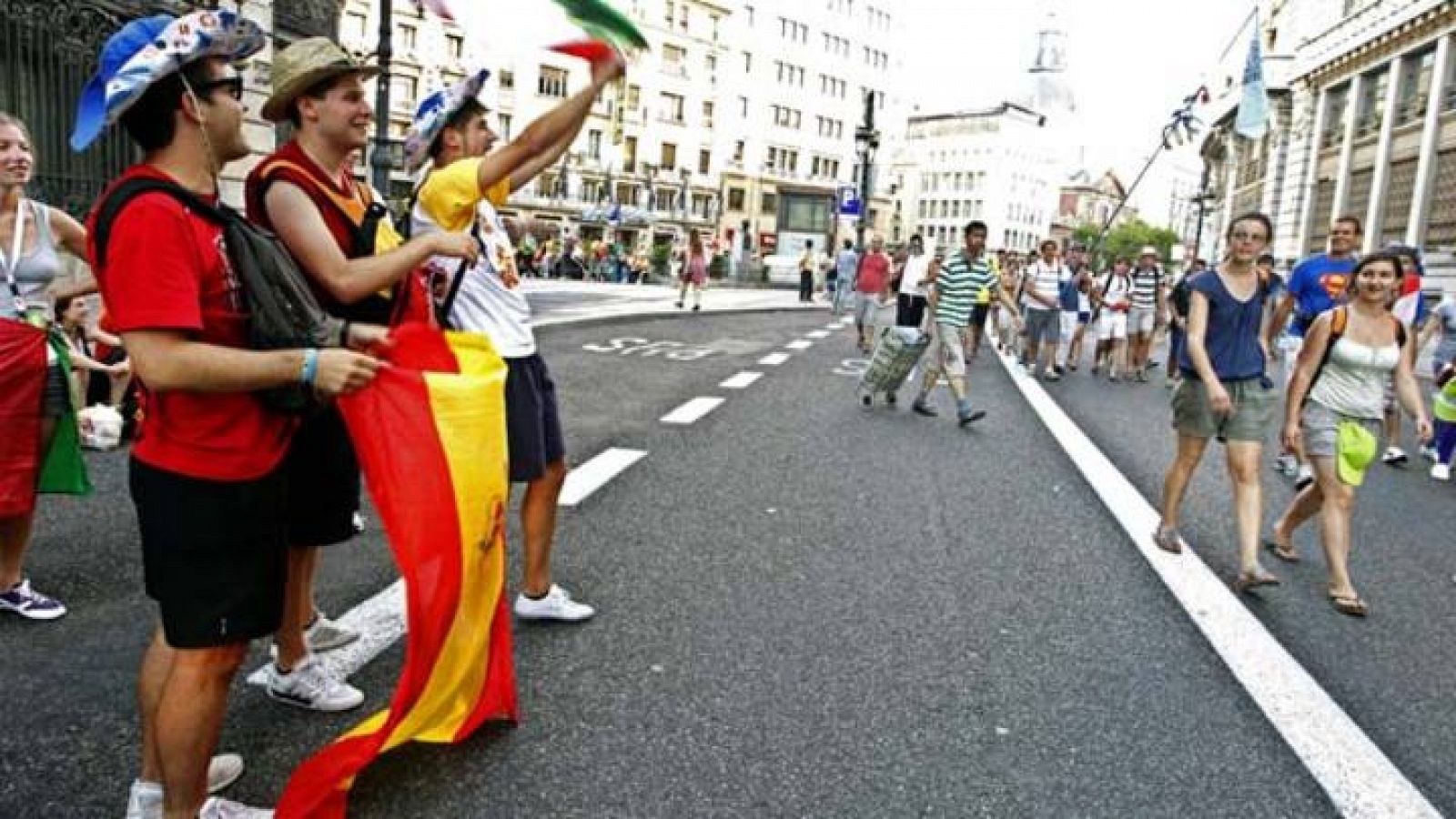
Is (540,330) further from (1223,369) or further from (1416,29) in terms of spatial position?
(1416,29)

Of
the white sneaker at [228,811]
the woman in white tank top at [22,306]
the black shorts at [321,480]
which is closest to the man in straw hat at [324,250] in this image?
the black shorts at [321,480]

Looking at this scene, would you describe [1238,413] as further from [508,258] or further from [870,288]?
[870,288]

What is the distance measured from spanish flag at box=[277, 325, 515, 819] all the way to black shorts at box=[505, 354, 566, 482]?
973 millimetres

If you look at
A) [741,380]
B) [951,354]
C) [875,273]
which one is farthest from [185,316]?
[875,273]

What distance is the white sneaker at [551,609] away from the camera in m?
3.98

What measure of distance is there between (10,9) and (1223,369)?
10829 mm

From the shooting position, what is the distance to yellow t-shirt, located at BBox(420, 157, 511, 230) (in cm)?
307

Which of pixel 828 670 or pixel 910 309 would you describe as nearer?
pixel 828 670

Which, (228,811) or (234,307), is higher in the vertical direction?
(234,307)

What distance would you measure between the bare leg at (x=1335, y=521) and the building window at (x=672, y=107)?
73.2 metres

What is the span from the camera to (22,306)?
12.9 ft

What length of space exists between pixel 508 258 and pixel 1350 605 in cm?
394

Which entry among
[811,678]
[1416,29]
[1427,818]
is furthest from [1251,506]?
[1416,29]

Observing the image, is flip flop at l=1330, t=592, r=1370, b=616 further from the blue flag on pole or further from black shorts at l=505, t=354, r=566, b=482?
the blue flag on pole
